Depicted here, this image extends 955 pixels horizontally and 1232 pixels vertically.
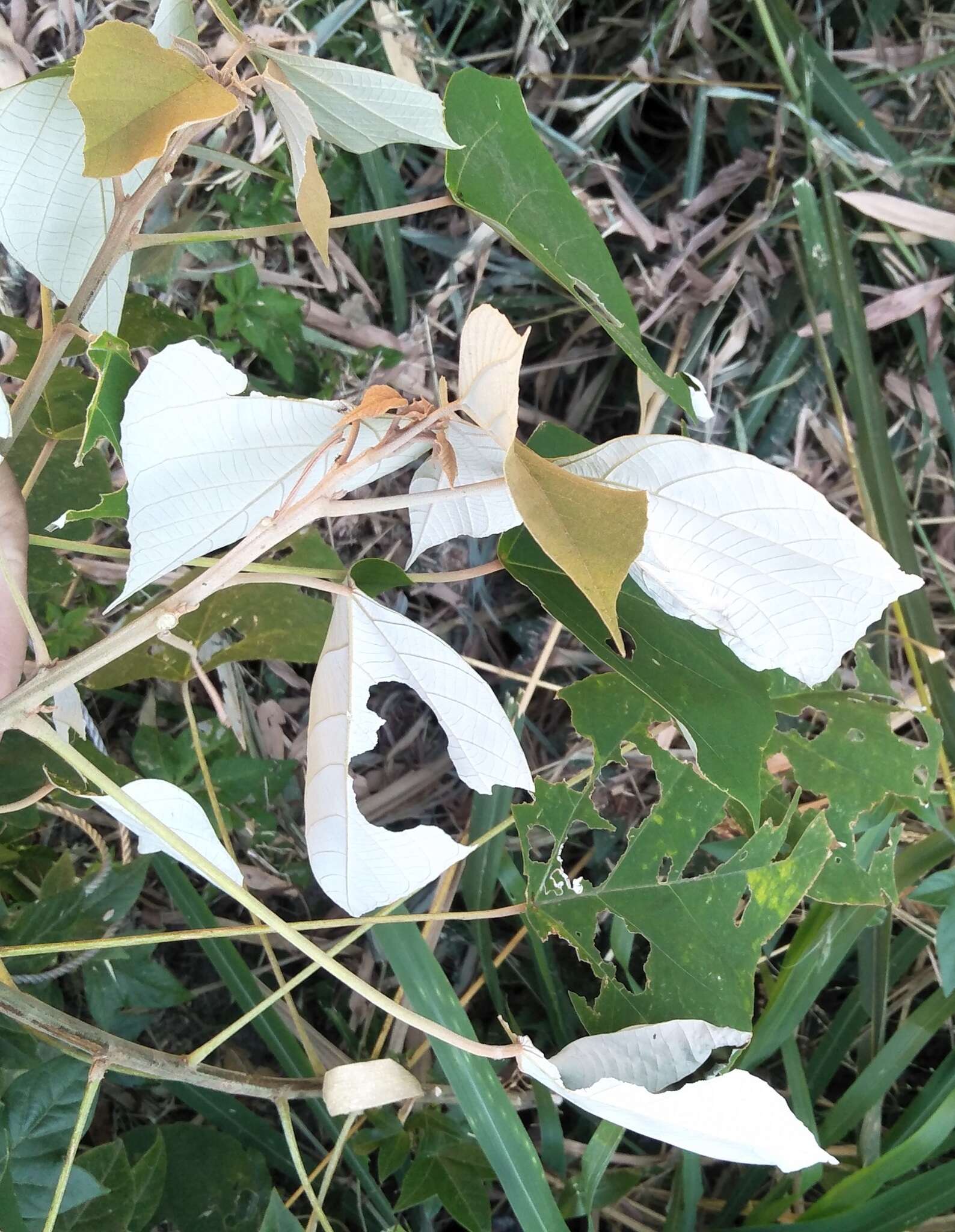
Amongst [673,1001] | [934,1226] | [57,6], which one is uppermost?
[57,6]

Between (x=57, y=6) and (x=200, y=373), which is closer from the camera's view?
(x=200, y=373)

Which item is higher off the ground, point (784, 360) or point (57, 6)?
point (57, 6)

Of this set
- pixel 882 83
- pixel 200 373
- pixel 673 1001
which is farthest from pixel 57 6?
pixel 673 1001

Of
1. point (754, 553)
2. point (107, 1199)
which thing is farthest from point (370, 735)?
point (107, 1199)

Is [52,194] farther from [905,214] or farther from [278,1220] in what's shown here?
[905,214]

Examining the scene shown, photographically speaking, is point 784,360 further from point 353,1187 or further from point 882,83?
point 353,1187

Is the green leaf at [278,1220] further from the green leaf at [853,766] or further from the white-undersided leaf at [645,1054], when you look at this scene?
the green leaf at [853,766]
